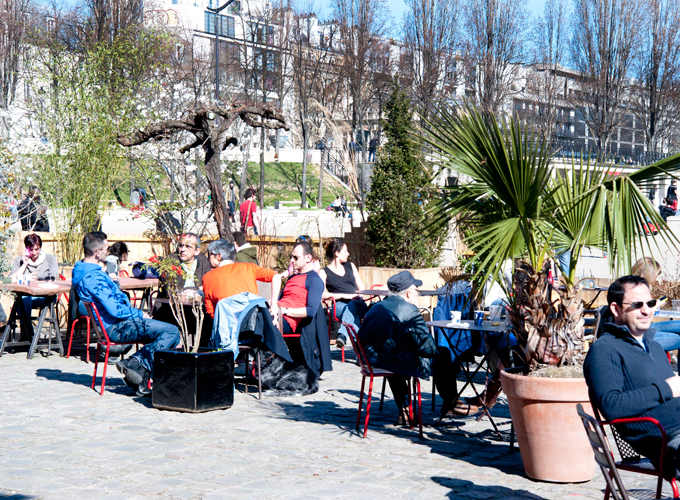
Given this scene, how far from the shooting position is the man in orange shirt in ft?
25.4

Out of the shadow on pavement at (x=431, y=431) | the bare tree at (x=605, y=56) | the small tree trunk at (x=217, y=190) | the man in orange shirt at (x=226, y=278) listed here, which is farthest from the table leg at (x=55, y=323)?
the bare tree at (x=605, y=56)

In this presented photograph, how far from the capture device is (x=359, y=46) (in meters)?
45.4

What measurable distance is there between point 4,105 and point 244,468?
141 ft

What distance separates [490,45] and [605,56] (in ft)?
22.7

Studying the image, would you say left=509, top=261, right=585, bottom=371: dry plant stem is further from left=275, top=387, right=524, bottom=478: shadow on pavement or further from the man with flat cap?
the man with flat cap

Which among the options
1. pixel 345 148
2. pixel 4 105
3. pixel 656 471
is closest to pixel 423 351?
pixel 656 471

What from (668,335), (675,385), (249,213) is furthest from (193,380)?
(249,213)

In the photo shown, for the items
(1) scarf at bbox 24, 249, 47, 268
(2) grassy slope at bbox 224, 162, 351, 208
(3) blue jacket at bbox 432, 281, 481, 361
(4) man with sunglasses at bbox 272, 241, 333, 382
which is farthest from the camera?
(2) grassy slope at bbox 224, 162, 351, 208

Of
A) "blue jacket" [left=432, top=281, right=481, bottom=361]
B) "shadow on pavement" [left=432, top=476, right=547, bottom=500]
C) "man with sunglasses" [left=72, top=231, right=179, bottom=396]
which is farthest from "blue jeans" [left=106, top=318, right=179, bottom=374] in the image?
"shadow on pavement" [left=432, top=476, right=547, bottom=500]

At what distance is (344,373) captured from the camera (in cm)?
923

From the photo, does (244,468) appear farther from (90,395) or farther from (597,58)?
(597,58)

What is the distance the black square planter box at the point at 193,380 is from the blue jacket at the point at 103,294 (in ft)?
2.50

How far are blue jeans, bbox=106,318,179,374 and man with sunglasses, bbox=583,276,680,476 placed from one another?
4563mm

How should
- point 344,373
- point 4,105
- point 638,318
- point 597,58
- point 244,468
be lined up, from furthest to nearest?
point 597,58 → point 4,105 → point 344,373 → point 244,468 → point 638,318
